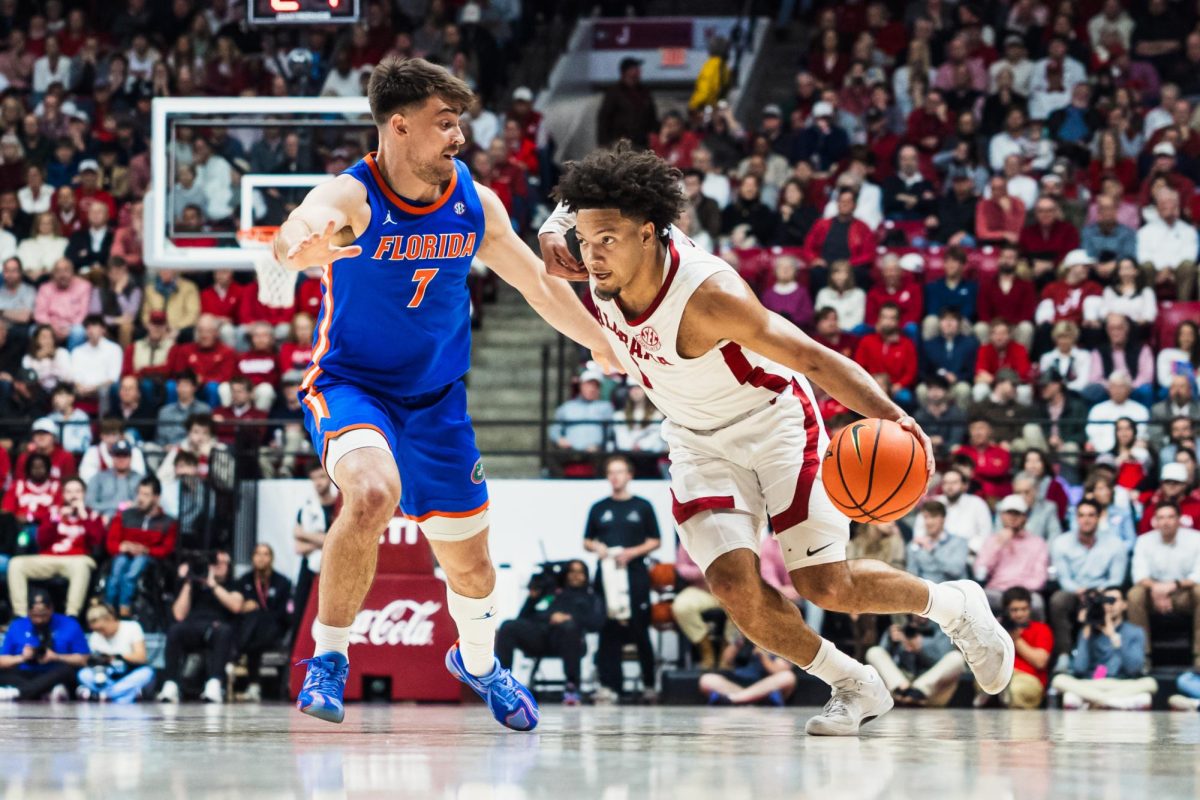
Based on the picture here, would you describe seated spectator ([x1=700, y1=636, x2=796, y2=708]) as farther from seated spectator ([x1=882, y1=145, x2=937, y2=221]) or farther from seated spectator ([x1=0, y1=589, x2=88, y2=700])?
seated spectator ([x1=882, y1=145, x2=937, y2=221])

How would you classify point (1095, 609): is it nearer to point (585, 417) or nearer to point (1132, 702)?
point (1132, 702)

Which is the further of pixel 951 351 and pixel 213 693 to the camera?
pixel 951 351

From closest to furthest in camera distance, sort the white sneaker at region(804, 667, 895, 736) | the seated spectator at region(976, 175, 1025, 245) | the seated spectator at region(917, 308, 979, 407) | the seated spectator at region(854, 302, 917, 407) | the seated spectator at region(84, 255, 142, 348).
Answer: the white sneaker at region(804, 667, 895, 736) < the seated spectator at region(854, 302, 917, 407) < the seated spectator at region(917, 308, 979, 407) < the seated spectator at region(976, 175, 1025, 245) < the seated spectator at region(84, 255, 142, 348)

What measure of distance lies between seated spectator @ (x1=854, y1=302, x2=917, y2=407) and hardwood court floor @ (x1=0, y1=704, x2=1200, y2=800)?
6301 mm

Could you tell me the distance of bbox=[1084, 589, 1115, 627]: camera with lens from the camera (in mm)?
10836

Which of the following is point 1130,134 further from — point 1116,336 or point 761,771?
point 761,771

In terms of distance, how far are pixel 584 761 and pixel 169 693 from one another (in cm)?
765

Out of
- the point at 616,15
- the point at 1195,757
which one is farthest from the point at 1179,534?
the point at 616,15

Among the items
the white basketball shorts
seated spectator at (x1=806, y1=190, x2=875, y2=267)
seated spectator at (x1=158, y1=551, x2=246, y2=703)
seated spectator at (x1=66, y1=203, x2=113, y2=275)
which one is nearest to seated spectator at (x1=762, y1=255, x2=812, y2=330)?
seated spectator at (x1=806, y1=190, x2=875, y2=267)

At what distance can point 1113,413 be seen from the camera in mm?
12539

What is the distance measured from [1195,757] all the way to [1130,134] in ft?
39.2

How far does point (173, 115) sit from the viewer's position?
13.0 metres

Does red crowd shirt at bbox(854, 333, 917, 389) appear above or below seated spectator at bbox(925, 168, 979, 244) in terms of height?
below

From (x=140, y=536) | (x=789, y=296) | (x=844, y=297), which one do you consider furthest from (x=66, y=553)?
(x=844, y=297)
